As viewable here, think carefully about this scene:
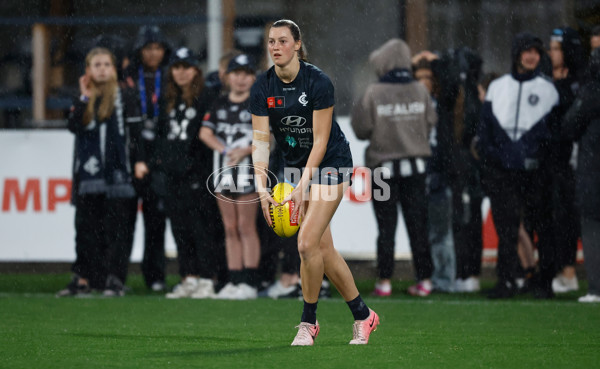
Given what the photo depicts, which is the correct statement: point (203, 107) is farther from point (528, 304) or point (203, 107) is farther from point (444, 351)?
point (444, 351)

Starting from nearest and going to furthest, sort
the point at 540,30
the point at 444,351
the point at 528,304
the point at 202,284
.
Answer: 1. the point at 444,351
2. the point at 528,304
3. the point at 202,284
4. the point at 540,30

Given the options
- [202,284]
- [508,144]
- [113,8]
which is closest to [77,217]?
[202,284]

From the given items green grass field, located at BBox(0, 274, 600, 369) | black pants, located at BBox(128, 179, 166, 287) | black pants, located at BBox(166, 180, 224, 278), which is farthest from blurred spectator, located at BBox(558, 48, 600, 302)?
black pants, located at BBox(128, 179, 166, 287)

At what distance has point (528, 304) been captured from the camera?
407 inches

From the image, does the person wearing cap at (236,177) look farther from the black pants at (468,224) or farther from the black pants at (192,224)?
the black pants at (468,224)

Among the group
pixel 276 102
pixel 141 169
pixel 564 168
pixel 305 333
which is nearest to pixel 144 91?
pixel 141 169

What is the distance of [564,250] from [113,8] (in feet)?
34.2

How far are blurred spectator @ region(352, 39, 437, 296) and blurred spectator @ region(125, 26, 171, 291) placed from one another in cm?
193

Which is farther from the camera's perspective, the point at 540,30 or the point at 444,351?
the point at 540,30

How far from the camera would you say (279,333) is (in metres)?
8.27

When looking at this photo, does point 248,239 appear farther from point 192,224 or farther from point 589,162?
point 589,162

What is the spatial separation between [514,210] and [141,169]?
3.49m

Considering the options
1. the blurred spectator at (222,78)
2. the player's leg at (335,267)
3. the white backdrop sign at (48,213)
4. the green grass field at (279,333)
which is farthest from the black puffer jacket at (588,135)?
the player's leg at (335,267)

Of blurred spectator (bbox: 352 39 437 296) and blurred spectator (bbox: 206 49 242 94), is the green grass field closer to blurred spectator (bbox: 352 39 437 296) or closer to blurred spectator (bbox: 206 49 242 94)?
blurred spectator (bbox: 352 39 437 296)
